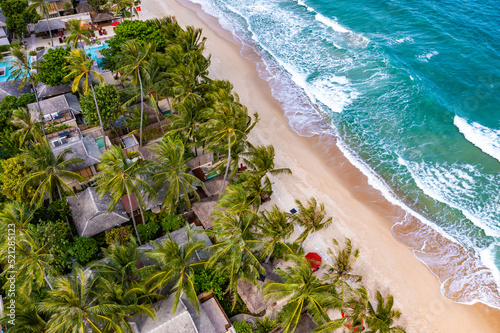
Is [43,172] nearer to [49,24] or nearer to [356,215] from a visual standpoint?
[356,215]

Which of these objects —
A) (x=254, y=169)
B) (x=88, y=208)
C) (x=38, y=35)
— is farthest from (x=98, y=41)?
(x=254, y=169)

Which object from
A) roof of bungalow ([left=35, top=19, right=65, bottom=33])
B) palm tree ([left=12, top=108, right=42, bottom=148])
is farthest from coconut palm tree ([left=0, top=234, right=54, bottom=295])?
roof of bungalow ([left=35, top=19, right=65, bottom=33])

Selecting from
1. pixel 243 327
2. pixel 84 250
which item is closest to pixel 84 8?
pixel 84 250

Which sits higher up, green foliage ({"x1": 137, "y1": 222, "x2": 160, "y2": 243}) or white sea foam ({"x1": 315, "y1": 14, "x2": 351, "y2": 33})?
white sea foam ({"x1": 315, "y1": 14, "x2": 351, "y2": 33})

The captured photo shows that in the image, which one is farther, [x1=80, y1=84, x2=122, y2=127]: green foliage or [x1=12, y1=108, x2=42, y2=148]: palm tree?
[x1=80, y1=84, x2=122, y2=127]: green foliage

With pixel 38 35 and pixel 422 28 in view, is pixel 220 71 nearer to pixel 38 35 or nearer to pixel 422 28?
pixel 38 35

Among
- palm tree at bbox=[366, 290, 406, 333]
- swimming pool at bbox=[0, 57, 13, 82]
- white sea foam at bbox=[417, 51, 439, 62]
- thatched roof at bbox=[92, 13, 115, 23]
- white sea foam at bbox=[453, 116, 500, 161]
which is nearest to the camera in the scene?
palm tree at bbox=[366, 290, 406, 333]

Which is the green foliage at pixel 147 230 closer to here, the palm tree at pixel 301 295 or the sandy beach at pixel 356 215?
the sandy beach at pixel 356 215

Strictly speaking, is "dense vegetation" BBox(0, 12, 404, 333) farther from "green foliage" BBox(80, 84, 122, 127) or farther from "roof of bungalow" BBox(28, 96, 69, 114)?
"roof of bungalow" BBox(28, 96, 69, 114)
